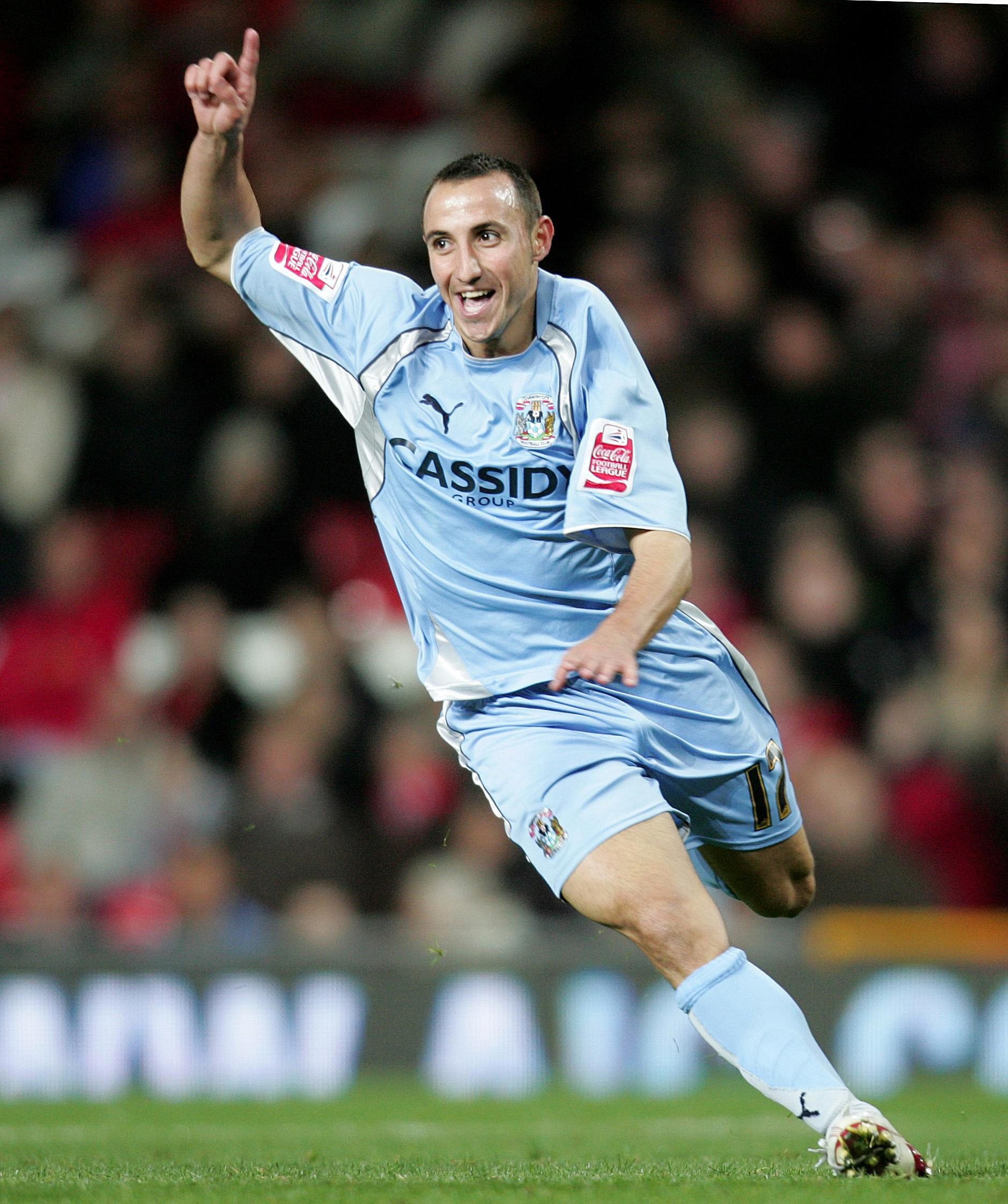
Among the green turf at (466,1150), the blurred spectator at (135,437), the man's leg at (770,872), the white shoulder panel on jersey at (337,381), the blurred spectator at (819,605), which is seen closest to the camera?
the green turf at (466,1150)

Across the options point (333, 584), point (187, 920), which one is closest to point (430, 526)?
point (187, 920)

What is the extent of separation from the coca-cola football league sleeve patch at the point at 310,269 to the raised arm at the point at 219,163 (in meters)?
0.14

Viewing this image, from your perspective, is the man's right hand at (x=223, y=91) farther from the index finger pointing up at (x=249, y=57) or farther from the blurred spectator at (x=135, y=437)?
the blurred spectator at (x=135, y=437)

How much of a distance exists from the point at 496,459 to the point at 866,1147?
5.70 feet

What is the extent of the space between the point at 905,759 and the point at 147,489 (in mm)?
4178

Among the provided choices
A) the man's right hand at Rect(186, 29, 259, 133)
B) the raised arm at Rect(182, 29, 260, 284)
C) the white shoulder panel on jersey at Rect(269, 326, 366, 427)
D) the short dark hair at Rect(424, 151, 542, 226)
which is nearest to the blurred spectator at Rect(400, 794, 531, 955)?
the white shoulder panel on jersey at Rect(269, 326, 366, 427)

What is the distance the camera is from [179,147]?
36.9ft

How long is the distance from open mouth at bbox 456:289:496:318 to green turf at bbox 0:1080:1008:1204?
194 centimetres

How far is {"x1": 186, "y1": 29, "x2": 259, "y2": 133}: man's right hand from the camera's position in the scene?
4.61 m

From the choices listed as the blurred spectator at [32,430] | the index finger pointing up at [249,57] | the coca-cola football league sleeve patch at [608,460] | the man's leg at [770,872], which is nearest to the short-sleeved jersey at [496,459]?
the coca-cola football league sleeve patch at [608,460]

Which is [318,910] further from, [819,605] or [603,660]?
[603,660]

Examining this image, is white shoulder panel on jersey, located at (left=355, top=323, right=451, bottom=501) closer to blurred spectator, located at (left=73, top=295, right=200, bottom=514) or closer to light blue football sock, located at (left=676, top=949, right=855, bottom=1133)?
light blue football sock, located at (left=676, top=949, right=855, bottom=1133)

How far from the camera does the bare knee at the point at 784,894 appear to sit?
4.93 meters

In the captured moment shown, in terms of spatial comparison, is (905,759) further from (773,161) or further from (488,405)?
(488,405)
